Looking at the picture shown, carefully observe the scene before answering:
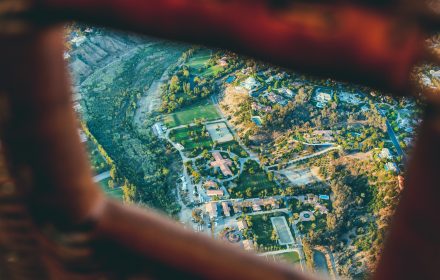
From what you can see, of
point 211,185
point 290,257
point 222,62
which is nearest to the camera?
point 290,257

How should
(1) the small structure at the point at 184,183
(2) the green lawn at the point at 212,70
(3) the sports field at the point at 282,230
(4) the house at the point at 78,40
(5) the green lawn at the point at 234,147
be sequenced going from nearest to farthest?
(3) the sports field at the point at 282,230 → (1) the small structure at the point at 184,183 → (5) the green lawn at the point at 234,147 → (2) the green lawn at the point at 212,70 → (4) the house at the point at 78,40

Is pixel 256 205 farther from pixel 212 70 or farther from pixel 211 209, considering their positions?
pixel 212 70

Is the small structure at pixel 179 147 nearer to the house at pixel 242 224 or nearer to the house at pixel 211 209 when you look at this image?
the house at pixel 211 209

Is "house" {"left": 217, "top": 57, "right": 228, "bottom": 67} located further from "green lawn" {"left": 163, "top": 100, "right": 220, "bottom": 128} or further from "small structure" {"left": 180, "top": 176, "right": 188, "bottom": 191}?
"small structure" {"left": 180, "top": 176, "right": 188, "bottom": 191}

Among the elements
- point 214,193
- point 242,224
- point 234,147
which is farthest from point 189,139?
point 242,224

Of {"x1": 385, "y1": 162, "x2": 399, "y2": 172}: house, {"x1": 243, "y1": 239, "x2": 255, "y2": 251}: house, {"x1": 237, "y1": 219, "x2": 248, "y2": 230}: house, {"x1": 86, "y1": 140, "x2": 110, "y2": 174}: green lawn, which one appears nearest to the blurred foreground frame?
{"x1": 243, "y1": 239, "x2": 255, "y2": 251}: house

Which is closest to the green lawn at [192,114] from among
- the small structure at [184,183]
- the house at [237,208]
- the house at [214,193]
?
the small structure at [184,183]
